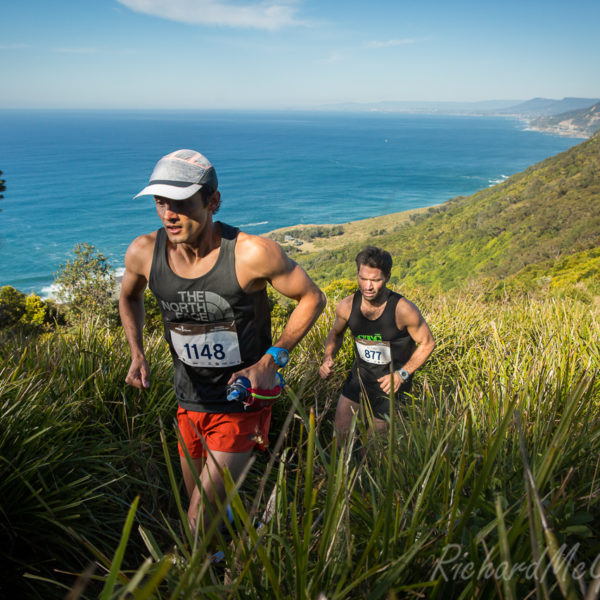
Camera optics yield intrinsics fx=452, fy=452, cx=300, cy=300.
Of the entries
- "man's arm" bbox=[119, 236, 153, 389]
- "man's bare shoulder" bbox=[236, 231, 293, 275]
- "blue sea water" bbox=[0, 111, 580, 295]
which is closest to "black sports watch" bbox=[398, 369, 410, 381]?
"man's bare shoulder" bbox=[236, 231, 293, 275]

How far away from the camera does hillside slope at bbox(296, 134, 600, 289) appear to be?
161 feet

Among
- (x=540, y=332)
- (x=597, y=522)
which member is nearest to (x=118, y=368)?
(x=597, y=522)

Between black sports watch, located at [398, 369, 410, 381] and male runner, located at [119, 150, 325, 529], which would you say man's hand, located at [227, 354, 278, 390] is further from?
black sports watch, located at [398, 369, 410, 381]

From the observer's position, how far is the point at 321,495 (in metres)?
1.97

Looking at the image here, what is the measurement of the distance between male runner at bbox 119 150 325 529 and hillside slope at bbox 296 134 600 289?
41.6 meters

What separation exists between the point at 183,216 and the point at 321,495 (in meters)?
1.51

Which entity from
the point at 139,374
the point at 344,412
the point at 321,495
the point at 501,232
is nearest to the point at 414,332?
the point at 344,412

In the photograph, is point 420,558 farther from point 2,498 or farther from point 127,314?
point 127,314

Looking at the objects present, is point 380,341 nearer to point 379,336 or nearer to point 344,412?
point 379,336

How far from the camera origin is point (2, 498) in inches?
83.6

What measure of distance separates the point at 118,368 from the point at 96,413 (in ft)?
1.30

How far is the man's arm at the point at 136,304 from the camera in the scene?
265 centimetres

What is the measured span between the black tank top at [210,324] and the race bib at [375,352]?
127 centimetres

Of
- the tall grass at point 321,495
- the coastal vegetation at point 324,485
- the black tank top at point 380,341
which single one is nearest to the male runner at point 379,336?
the black tank top at point 380,341
